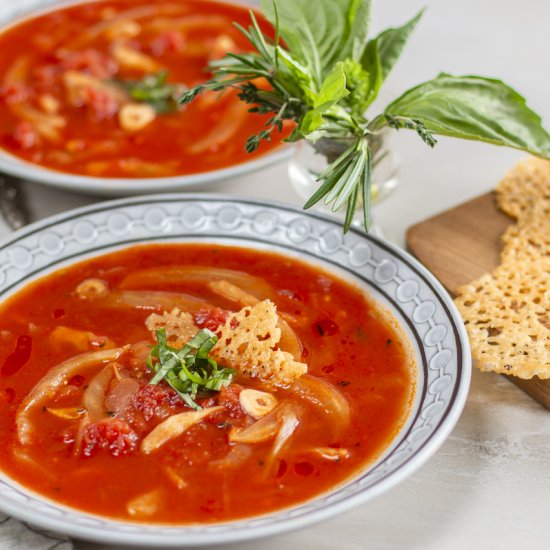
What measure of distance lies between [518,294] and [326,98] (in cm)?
104

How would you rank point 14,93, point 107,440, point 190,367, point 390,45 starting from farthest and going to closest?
point 14,93
point 390,45
point 190,367
point 107,440

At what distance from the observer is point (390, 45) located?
3900 mm

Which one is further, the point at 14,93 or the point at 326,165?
the point at 14,93

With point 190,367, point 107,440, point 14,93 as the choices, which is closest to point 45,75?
point 14,93

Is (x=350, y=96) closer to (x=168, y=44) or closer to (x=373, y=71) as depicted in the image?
(x=373, y=71)

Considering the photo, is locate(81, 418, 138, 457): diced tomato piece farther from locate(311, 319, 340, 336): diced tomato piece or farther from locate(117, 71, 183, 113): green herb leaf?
locate(117, 71, 183, 113): green herb leaf

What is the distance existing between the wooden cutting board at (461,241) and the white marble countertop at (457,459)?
214mm

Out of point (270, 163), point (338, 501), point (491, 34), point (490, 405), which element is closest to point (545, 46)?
point (491, 34)

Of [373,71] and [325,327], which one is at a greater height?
[373,71]

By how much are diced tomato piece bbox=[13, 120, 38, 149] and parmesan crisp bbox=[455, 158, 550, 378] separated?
219 centimetres

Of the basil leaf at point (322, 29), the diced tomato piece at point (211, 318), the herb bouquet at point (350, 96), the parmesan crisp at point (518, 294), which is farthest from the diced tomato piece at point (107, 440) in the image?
the basil leaf at point (322, 29)

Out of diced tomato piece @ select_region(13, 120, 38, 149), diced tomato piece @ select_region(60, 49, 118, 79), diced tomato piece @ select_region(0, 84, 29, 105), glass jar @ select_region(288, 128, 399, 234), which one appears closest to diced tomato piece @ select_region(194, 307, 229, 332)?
glass jar @ select_region(288, 128, 399, 234)

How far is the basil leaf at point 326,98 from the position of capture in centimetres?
326

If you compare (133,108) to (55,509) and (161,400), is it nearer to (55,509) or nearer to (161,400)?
Answer: (161,400)
